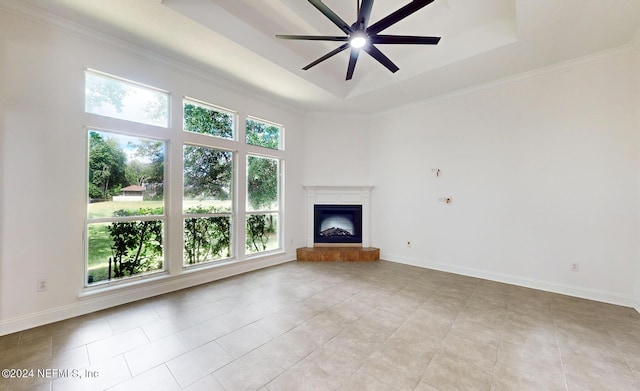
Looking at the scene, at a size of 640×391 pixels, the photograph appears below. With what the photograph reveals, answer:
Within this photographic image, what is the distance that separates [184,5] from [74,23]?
1288 mm

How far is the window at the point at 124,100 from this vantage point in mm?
3004

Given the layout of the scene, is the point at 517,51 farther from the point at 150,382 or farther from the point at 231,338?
the point at 150,382

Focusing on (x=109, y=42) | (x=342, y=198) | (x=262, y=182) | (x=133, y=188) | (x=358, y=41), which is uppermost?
(x=109, y=42)

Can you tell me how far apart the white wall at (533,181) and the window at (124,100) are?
4339 mm

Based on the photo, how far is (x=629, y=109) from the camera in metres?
3.19

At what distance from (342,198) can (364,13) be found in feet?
12.6

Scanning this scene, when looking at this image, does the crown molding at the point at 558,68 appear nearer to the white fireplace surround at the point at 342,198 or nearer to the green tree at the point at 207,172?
the white fireplace surround at the point at 342,198

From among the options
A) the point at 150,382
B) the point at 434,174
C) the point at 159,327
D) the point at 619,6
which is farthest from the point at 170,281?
the point at 619,6

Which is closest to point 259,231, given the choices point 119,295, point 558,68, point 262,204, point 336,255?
point 262,204

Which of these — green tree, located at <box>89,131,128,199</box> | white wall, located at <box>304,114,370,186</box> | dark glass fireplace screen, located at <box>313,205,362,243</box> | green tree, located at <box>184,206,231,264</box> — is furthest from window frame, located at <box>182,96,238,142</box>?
dark glass fireplace screen, located at <box>313,205,362,243</box>

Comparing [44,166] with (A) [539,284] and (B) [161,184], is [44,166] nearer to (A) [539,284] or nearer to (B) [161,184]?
(B) [161,184]

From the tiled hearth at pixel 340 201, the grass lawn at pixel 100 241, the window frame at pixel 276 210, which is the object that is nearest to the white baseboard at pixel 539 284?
the tiled hearth at pixel 340 201

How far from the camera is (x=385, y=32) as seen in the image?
11.6 feet

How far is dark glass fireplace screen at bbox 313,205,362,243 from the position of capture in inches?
220
